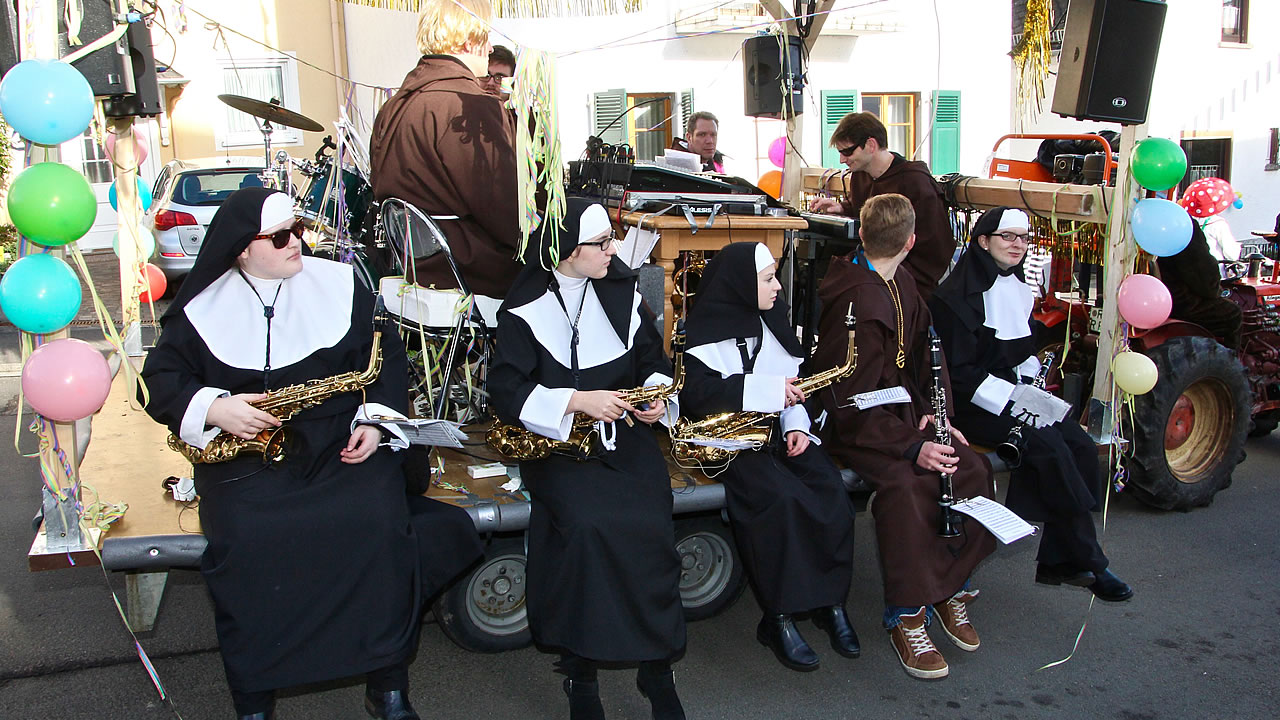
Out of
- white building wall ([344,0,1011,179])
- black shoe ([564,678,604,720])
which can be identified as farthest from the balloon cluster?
white building wall ([344,0,1011,179])

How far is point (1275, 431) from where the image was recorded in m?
6.79

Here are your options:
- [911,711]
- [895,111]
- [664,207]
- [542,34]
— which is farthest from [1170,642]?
[895,111]

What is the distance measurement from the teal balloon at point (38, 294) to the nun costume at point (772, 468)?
2130mm

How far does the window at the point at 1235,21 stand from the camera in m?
15.9

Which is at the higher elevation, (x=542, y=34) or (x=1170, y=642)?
Result: (x=542, y=34)

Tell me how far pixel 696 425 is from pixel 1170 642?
2.07 m

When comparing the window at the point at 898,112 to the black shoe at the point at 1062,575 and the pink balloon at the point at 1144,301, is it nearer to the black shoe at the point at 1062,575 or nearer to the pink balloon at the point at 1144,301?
the pink balloon at the point at 1144,301

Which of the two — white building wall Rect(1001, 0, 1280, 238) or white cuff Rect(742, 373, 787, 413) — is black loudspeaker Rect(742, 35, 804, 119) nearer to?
white cuff Rect(742, 373, 787, 413)

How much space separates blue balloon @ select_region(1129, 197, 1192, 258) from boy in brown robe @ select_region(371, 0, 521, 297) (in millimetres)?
2784

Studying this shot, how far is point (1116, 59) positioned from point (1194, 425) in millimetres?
2123

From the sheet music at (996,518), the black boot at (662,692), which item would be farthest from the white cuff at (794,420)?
the black boot at (662,692)

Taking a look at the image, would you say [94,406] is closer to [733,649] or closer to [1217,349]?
[733,649]

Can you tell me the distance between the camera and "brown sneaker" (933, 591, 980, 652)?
149 inches

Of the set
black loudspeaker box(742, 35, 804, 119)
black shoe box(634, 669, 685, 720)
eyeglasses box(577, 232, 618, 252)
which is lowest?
black shoe box(634, 669, 685, 720)
